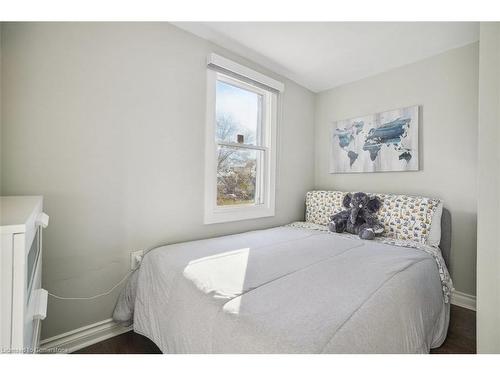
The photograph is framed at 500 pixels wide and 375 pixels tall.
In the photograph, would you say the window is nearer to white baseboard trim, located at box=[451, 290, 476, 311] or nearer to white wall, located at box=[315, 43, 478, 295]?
white wall, located at box=[315, 43, 478, 295]

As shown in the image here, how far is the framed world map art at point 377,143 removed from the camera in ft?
7.73

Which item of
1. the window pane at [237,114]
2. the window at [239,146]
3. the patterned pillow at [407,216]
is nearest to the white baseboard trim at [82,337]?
the window at [239,146]

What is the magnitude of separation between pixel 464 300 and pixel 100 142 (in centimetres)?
314

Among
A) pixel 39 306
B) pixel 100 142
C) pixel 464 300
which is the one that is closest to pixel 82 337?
pixel 39 306

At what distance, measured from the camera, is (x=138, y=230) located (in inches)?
67.2

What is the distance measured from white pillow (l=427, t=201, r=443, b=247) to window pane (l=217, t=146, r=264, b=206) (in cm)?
154

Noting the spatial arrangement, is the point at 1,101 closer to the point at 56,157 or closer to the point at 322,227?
the point at 56,157

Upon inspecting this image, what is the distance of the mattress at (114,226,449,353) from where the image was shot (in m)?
0.83

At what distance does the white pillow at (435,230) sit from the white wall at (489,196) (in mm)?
1212

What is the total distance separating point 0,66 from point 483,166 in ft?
7.30

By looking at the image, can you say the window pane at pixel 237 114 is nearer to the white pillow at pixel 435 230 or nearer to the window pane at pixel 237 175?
the window pane at pixel 237 175

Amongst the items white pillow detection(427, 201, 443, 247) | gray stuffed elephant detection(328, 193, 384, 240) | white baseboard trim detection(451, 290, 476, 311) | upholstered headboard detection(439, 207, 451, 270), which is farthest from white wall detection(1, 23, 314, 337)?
white baseboard trim detection(451, 290, 476, 311)

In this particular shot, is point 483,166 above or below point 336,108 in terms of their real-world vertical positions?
below

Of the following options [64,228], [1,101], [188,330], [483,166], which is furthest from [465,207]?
[1,101]
